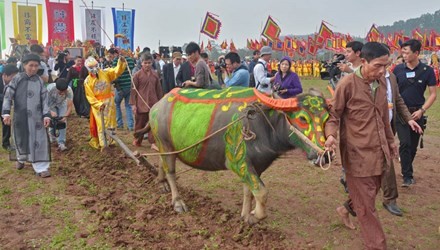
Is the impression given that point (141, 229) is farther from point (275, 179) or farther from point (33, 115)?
Result: point (33, 115)

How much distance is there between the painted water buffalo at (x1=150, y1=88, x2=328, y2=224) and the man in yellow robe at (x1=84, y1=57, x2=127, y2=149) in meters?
2.93

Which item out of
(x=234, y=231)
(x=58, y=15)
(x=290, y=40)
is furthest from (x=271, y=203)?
(x=290, y=40)

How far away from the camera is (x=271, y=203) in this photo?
4938 millimetres

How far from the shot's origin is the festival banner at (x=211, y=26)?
14070 millimetres

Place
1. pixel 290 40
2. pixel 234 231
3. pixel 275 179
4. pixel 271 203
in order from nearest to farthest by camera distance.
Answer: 1. pixel 234 231
2. pixel 271 203
3. pixel 275 179
4. pixel 290 40

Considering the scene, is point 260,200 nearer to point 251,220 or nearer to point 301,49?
point 251,220

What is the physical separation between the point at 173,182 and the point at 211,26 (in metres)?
10.2

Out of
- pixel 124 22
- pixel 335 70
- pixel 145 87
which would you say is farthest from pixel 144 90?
pixel 124 22

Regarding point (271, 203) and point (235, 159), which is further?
point (271, 203)

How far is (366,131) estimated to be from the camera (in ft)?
10.6

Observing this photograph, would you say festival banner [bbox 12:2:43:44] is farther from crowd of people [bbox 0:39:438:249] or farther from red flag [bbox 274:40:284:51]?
red flag [bbox 274:40:284:51]

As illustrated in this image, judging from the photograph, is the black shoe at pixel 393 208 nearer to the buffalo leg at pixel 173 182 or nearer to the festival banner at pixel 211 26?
the buffalo leg at pixel 173 182

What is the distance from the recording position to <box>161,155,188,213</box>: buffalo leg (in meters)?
4.68

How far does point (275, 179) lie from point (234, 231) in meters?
2.06
